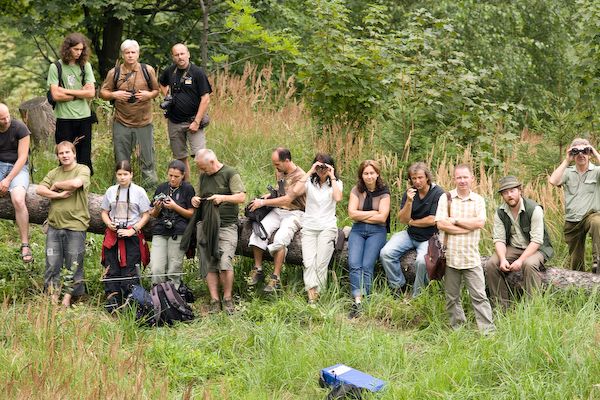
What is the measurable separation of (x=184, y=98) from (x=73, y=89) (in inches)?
45.2

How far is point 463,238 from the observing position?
285 inches

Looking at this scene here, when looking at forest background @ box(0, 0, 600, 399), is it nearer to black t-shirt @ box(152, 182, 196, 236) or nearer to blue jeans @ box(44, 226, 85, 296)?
blue jeans @ box(44, 226, 85, 296)

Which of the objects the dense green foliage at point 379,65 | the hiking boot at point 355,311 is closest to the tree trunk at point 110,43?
the dense green foliage at point 379,65

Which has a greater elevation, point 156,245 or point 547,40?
point 547,40

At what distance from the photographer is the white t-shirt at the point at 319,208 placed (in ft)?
26.7

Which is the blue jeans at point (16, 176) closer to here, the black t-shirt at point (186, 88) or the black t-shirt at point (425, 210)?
the black t-shirt at point (186, 88)

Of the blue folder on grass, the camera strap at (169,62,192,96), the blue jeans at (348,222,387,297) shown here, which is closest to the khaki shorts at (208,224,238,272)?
the blue jeans at (348,222,387,297)

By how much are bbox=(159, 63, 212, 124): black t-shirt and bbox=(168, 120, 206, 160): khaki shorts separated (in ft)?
0.37

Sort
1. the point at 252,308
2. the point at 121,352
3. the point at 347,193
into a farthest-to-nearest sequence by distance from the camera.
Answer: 1. the point at 347,193
2. the point at 252,308
3. the point at 121,352

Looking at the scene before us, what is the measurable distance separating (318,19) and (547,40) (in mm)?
8551

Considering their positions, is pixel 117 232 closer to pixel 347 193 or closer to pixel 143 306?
pixel 143 306

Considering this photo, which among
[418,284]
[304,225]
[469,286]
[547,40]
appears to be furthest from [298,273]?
[547,40]

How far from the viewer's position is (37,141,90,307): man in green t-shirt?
7973mm

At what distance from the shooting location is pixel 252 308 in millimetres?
7746
